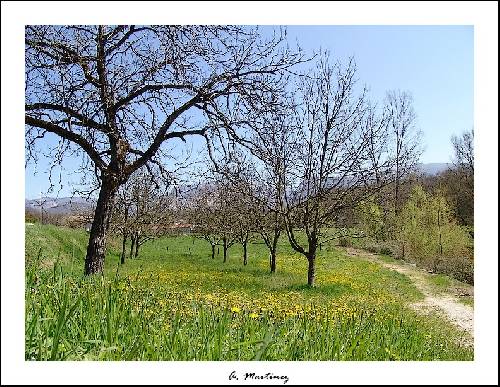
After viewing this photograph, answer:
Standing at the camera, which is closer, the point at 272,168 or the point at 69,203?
the point at 69,203

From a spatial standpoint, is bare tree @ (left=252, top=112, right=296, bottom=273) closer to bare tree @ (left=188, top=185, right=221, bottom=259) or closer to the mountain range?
bare tree @ (left=188, top=185, right=221, bottom=259)

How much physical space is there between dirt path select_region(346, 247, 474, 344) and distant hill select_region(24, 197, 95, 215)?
7.96 feet

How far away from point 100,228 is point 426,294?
3062 millimetres

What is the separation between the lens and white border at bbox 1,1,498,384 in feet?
8.36

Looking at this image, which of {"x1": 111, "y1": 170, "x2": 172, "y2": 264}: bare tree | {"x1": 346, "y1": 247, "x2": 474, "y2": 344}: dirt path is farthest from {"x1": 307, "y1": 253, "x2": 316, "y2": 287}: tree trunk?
{"x1": 111, "y1": 170, "x2": 172, "y2": 264}: bare tree

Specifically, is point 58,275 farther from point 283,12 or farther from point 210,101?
point 283,12

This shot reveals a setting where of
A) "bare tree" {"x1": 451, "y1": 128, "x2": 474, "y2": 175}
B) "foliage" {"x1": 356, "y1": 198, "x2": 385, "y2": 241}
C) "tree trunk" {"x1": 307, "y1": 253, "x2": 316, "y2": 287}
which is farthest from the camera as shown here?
"tree trunk" {"x1": 307, "y1": 253, "x2": 316, "y2": 287}

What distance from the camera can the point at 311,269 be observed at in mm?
5000

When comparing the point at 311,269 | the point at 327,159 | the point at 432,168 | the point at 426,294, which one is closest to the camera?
the point at 432,168

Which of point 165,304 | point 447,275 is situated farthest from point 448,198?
point 165,304

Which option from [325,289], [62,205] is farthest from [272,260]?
[62,205]

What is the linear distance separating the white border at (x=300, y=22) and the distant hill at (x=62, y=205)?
0.78 m
